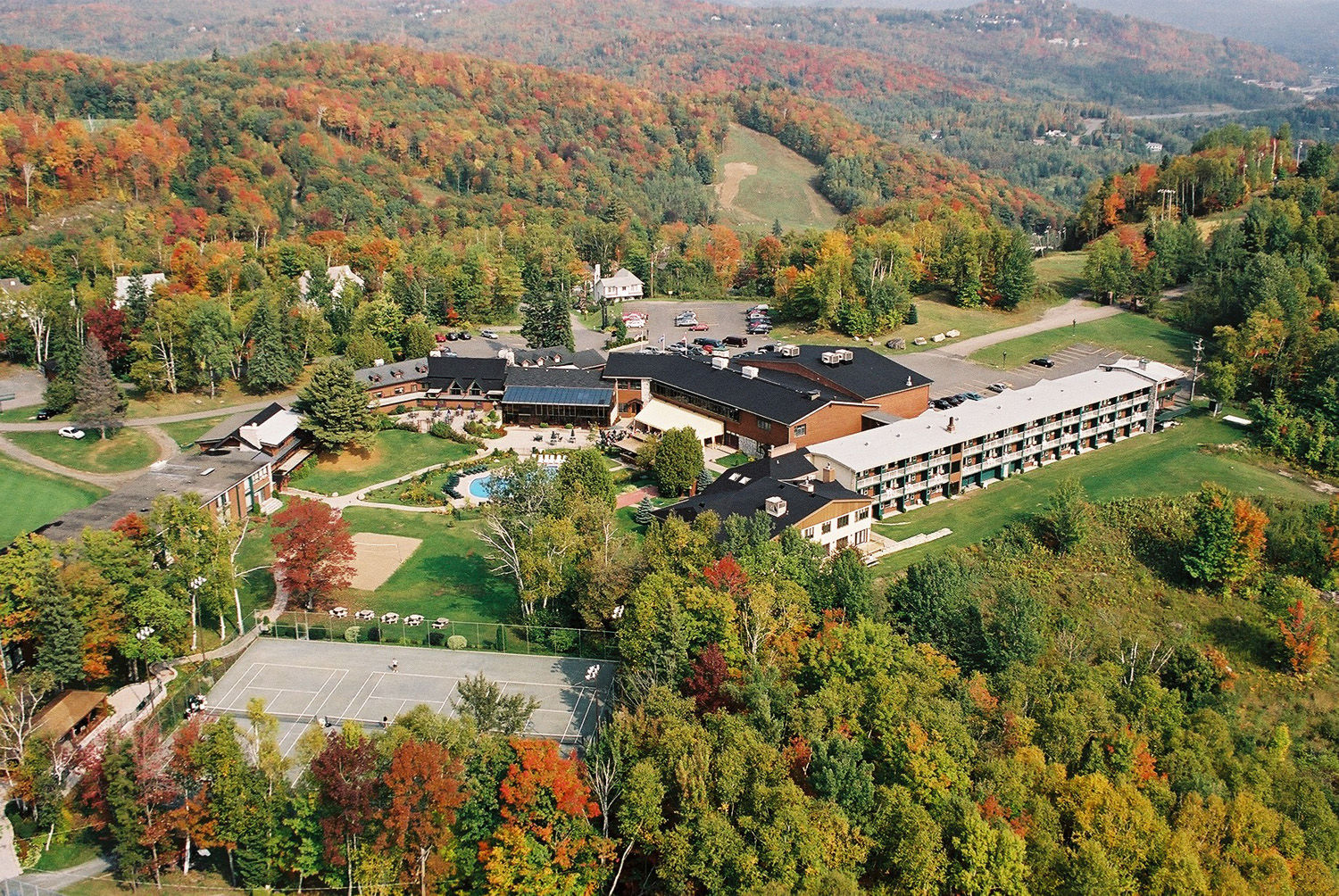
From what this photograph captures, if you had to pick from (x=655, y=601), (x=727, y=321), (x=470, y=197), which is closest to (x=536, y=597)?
(x=655, y=601)

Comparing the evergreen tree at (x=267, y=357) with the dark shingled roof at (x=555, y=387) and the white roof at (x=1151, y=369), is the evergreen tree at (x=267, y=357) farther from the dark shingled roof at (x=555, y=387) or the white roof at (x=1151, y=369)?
the white roof at (x=1151, y=369)

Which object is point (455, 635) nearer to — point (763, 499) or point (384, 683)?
point (384, 683)

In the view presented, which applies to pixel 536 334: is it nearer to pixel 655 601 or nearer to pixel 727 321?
pixel 727 321

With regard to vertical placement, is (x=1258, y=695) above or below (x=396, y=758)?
below

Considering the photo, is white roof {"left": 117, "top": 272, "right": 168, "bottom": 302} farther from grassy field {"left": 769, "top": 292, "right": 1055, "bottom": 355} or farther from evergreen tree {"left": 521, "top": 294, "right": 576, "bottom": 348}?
grassy field {"left": 769, "top": 292, "right": 1055, "bottom": 355}

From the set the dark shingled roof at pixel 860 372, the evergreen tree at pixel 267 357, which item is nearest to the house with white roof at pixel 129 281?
the evergreen tree at pixel 267 357

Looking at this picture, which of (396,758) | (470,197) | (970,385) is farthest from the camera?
(470,197)
